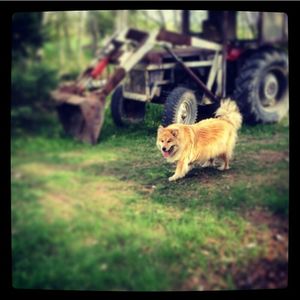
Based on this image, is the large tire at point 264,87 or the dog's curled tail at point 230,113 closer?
the dog's curled tail at point 230,113

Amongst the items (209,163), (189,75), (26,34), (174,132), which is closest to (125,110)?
(174,132)

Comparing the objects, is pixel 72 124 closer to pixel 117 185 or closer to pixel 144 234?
pixel 117 185

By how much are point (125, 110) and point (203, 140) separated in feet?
2.09

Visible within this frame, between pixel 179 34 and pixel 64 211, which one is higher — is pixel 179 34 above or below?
above

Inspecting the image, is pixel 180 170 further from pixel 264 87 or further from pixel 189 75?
pixel 264 87

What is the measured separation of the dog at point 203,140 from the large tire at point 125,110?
0.66 ft

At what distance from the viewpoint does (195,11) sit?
3.16 meters

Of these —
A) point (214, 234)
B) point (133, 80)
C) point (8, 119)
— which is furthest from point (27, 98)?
point (214, 234)

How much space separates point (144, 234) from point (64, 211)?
600 millimetres

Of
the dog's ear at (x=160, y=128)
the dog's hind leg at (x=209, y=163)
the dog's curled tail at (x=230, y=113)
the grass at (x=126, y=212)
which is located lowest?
the grass at (x=126, y=212)

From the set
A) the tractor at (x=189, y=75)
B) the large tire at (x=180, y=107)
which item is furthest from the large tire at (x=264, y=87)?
the large tire at (x=180, y=107)

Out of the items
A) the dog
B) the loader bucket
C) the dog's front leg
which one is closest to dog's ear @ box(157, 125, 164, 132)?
the dog

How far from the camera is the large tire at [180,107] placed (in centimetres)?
317

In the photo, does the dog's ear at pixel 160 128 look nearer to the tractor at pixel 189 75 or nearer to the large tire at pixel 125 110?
the tractor at pixel 189 75
